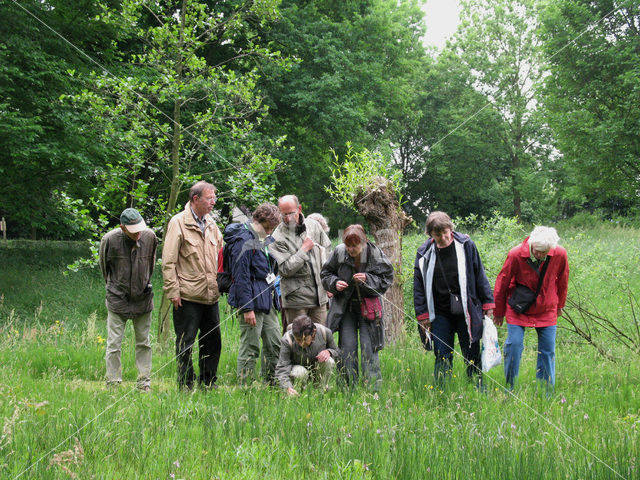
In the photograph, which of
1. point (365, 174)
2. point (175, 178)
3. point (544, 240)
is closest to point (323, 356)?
point (544, 240)

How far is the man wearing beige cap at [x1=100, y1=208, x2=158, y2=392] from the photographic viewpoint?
5.09 metres

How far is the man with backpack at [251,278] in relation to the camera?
16.0 feet

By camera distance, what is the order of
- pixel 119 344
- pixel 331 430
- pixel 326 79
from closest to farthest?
pixel 331 430 < pixel 119 344 < pixel 326 79

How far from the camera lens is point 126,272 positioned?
16.8 ft

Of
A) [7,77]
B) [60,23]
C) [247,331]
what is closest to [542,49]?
[60,23]

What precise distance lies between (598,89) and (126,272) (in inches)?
698

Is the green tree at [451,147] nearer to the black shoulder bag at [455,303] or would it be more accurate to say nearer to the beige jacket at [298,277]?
the beige jacket at [298,277]

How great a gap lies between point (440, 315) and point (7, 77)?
10008 mm

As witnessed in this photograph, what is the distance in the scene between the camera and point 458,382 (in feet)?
15.2

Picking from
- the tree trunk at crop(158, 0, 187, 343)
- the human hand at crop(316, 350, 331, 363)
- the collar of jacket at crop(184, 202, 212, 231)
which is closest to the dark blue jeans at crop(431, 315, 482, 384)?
the human hand at crop(316, 350, 331, 363)

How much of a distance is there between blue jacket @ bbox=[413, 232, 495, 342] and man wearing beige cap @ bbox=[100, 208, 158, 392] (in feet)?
8.59

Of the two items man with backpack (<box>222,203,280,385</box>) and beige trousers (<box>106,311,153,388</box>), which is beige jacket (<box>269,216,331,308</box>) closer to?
man with backpack (<box>222,203,280,385</box>)

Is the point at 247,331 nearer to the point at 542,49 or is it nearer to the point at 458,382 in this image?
the point at 458,382

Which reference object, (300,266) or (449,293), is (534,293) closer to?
(449,293)
